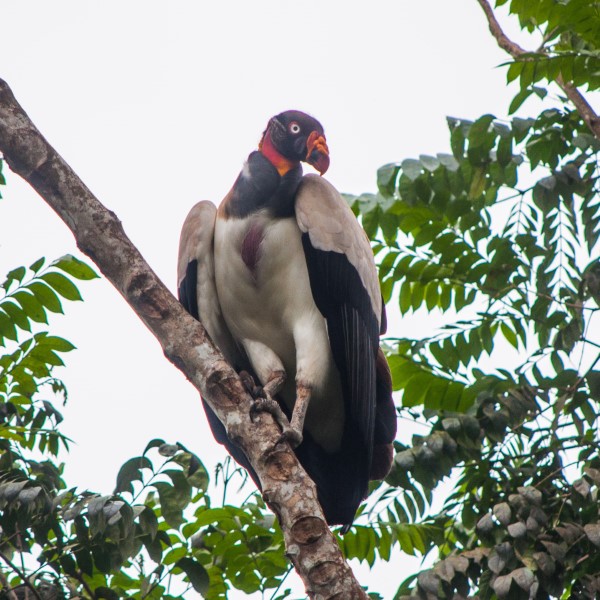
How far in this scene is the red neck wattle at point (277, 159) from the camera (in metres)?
4.21

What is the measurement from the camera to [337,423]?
13.6 feet

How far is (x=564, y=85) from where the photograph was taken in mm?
4715

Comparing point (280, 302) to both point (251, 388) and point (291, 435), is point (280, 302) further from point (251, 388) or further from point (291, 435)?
point (291, 435)

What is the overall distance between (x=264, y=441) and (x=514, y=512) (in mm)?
1208

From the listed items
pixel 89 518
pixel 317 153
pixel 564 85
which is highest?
pixel 564 85

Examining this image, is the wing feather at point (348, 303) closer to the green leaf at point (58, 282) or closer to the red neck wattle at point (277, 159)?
the red neck wattle at point (277, 159)

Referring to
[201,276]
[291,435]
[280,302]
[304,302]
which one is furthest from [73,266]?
[291,435]

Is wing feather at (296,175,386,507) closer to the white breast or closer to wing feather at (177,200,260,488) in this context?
the white breast

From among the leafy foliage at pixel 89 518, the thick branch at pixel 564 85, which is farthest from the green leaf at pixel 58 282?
the thick branch at pixel 564 85

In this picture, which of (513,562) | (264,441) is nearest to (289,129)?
(264,441)

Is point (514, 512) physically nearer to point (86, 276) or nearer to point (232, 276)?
point (232, 276)

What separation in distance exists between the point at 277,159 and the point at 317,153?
20 cm

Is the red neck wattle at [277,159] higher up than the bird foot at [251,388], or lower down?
higher up

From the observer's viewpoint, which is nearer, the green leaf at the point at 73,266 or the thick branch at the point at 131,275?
the thick branch at the point at 131,275
